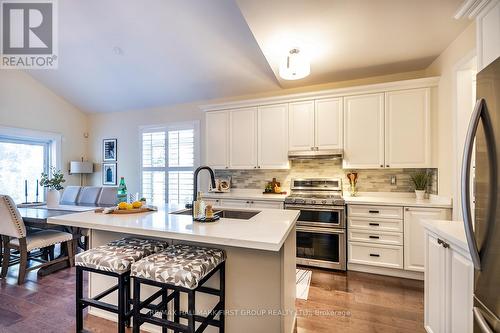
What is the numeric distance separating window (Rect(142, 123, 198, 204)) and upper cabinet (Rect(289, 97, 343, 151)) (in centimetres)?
202

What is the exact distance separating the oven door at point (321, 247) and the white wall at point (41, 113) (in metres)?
5.31

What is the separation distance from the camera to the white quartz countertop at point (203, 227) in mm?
1246

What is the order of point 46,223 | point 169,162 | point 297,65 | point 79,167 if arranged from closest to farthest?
point 297,65
point 46,223
point 169,162
point 79,167

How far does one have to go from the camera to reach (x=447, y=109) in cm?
263

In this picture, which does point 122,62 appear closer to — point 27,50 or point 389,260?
point 27,50

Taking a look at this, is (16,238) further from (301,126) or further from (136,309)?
(301,126)

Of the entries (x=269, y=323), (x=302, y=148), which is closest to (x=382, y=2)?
(x=302, y=148)

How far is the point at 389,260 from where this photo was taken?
2.78 metres

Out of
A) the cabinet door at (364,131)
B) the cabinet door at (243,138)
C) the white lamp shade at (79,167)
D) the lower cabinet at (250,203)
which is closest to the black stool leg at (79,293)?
the lower cabinet at (250,203)

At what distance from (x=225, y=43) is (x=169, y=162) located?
2672 mm

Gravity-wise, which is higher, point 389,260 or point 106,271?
point 106,271

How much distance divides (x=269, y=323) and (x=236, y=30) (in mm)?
3083

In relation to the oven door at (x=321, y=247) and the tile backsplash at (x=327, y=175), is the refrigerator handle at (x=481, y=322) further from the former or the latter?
the tile backsplash at (x=327, y=175)

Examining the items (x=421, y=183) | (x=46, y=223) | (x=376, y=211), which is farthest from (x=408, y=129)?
(x=46, y=223)
